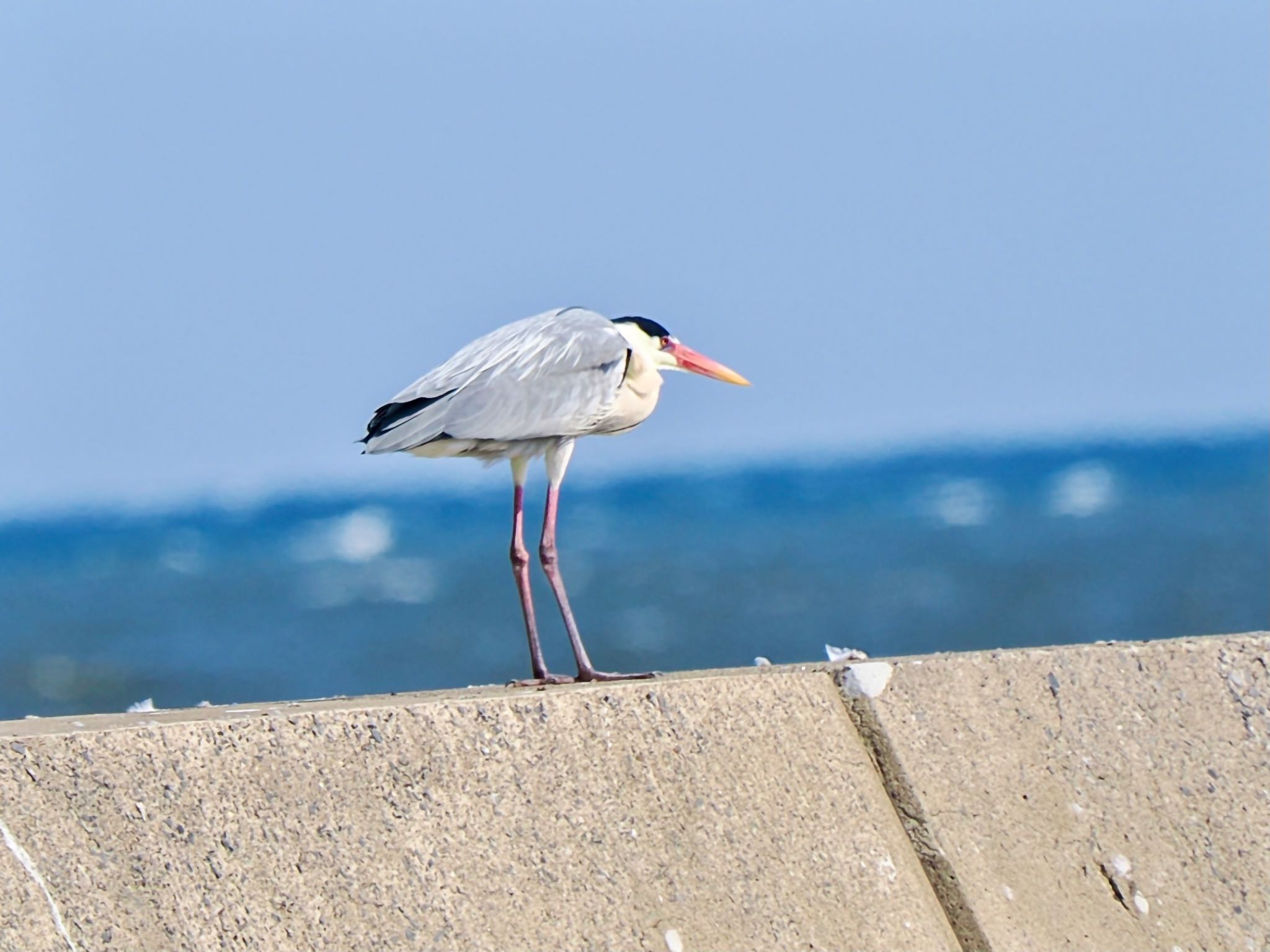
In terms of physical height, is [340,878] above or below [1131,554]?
above

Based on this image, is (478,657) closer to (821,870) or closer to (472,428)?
(472,428)

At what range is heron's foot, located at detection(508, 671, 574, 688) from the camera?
454 centimetres

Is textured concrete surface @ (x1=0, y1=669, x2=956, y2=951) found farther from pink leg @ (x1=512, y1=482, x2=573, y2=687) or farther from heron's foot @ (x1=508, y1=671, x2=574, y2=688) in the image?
pink leg @ (x1=512, y1=482, x2=573, y2=687)

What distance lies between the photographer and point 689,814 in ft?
11.4

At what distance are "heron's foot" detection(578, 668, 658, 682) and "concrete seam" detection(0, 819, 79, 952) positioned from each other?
1.84 meters

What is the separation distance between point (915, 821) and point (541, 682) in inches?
50.9

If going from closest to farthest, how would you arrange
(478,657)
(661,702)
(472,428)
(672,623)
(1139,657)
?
(661,702) < (1139,657) < (472,428) < (478,657) < (672,623)

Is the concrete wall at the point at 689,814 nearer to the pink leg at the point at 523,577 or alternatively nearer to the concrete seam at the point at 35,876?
the concrete seam at the point at 35,876

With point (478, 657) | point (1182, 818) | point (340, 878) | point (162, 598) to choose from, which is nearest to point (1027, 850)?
point (1182, 818)

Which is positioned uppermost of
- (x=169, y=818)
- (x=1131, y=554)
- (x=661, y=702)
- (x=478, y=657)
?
(x=169, y=818)

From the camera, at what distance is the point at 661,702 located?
3543mm

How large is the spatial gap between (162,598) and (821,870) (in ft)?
73.6

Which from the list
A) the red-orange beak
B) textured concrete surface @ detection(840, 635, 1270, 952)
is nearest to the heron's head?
the red-orange beak

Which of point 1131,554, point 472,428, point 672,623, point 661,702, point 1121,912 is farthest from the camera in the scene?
point 1131,554
